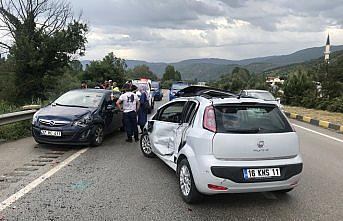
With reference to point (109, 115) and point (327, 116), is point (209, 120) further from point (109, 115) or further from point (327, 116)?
point (327, 116)

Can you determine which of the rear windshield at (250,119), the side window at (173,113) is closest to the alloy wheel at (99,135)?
the side window at (173,113)

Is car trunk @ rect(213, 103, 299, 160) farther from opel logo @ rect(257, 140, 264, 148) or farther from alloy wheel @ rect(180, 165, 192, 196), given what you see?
alloy wheel @ rect(180, 165, 192, 196)

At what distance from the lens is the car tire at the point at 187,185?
504 centimetres

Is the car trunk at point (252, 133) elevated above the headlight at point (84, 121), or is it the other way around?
the car trunk at point (252, 133)

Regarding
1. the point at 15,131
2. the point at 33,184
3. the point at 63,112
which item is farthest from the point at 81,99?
the point at 33,184

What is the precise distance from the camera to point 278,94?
30.7 meters

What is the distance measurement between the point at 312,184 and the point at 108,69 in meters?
54.8

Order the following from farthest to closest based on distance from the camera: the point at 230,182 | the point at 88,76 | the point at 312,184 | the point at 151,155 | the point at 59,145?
the point at 88,76, the point at 59,145, the point at 151,155, the point at 312,184, the point at 230,182

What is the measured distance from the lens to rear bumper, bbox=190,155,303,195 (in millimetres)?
4793

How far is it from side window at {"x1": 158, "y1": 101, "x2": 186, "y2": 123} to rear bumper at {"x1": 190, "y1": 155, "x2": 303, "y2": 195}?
158 centimetres

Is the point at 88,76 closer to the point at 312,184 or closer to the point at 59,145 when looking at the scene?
the point at 59,145

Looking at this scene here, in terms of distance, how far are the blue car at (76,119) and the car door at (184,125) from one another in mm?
3167

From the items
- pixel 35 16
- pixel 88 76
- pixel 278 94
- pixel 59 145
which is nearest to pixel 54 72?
pixel 35 16

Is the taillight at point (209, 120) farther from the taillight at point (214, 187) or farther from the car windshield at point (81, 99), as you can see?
the car windshield at point (81, 99)
